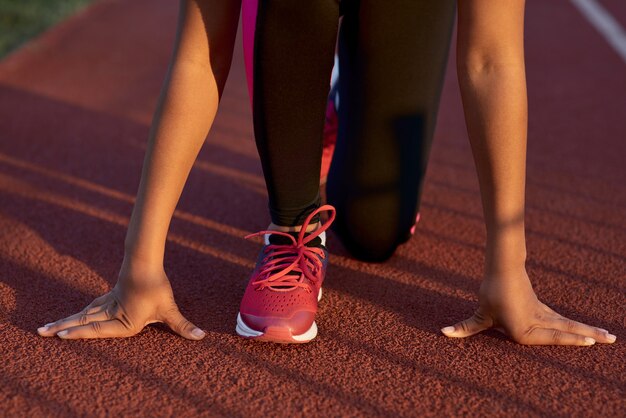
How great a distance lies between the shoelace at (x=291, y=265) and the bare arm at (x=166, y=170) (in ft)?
0.93

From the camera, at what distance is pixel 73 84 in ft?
18.6

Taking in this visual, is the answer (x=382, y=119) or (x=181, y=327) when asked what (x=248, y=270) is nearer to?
(x=181, y=327)

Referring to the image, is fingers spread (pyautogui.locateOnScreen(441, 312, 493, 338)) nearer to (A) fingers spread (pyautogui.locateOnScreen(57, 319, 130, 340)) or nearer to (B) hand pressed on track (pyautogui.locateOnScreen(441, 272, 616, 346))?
(B) hand pressed on track (pyautogui.locateOnScreen(441, 272, 616, 346))

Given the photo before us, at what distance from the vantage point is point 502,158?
8.41 ft

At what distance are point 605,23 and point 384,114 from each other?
17.7 feet

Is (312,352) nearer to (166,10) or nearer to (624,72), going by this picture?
(624,72)

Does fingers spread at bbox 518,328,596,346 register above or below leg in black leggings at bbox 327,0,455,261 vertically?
below

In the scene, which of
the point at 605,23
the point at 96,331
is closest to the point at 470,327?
the point at 96,331

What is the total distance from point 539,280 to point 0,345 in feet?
6.17

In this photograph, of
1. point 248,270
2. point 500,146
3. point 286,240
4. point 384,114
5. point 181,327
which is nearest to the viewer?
point 500,146

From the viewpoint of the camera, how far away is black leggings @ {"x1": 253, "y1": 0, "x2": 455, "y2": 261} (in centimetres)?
259

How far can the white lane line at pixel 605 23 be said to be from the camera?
698cm

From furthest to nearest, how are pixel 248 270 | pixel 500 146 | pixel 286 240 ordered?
1. pixel 248 270
2. pixel 286 240
3. pixel 500 146

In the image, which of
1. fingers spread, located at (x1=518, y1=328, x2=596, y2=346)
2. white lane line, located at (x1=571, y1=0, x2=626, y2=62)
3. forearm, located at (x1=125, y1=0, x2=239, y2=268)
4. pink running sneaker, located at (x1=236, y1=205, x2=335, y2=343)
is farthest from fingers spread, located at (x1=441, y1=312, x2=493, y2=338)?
white lane line, located at (x1=571, y1=0, x2=626, y2=62)
